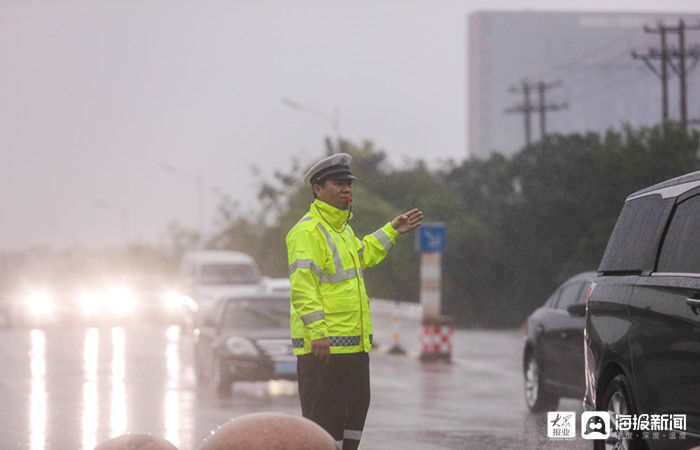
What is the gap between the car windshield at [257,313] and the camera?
63.3 feet

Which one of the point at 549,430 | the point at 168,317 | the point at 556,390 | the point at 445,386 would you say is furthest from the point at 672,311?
the point at 168,317

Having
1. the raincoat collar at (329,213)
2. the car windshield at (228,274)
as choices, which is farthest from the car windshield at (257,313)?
the car windshield at (228,274)

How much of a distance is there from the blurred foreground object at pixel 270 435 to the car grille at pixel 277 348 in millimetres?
11646

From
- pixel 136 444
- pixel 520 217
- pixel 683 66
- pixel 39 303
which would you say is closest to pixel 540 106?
pixel 520 217

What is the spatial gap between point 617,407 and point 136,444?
9.56ft

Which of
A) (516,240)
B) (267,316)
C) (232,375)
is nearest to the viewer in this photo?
(232,375)

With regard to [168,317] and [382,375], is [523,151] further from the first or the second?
[382,375]

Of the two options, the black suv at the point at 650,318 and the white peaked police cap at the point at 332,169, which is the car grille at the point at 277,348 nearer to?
the black suv at the point at 650,318

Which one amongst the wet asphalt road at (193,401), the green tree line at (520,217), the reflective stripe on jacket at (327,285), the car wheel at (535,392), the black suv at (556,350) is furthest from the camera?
the green tree line at (520,217)

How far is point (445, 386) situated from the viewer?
19938 mm

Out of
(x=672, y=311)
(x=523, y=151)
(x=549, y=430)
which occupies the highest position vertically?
(x=523, y=151)

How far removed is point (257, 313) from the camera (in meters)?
19.6

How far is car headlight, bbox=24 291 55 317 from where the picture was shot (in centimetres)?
4603

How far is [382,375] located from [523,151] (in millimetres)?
49298
